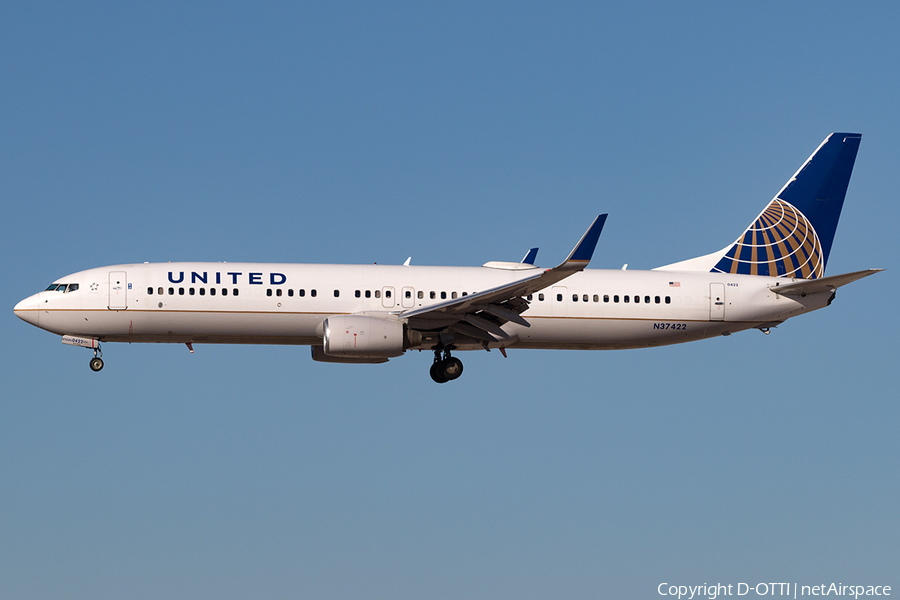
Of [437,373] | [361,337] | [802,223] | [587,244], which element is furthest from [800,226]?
[361,337]

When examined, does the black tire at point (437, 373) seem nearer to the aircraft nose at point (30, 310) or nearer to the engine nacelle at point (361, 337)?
the engine nacelle at point (361, 337)

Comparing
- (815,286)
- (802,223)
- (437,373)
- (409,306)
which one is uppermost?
(802,223)

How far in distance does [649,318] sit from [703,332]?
262 cm

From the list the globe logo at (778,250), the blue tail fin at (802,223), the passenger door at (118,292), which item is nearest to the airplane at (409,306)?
the passenger door at (118,292)

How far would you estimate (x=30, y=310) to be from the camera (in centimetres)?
3906

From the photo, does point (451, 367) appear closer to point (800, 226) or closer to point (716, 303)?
point (716, 303)

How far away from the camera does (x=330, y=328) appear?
37.7m

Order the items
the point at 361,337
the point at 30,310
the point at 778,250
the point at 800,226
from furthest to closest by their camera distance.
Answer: the point at 800,226 < the point at 778,250 < the point at 30,310 < the point at 361,337

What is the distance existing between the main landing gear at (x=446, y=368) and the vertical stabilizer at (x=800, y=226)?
9.92 m

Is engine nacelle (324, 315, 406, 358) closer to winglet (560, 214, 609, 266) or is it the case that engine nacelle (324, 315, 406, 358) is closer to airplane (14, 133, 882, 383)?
airplane (14, 133, 882, 383)

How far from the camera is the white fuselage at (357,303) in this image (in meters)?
38.6

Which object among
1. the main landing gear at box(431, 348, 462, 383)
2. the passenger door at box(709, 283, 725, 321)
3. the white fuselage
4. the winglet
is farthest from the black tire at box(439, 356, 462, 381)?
the passenger door at box(709, 283, 725, 321)

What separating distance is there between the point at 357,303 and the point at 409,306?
1.86 m

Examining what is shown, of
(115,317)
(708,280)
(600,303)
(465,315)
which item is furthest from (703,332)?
(115,317)
